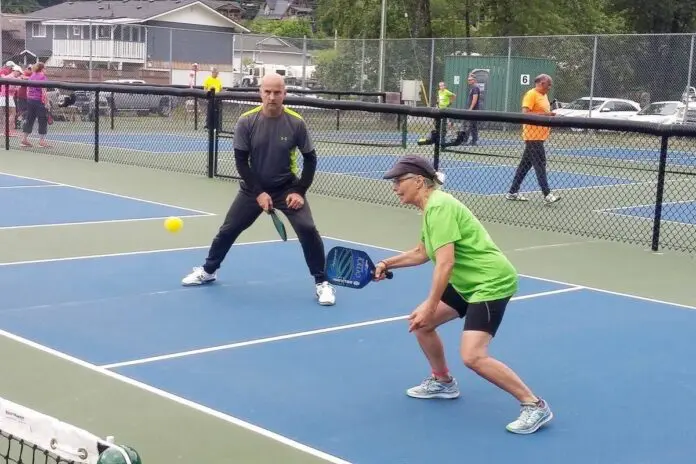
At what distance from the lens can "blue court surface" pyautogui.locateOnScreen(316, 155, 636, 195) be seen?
1612 centimetres

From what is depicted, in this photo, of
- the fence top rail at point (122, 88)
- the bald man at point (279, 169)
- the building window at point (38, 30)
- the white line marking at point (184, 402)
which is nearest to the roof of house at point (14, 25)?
the building window at point (38, 30)

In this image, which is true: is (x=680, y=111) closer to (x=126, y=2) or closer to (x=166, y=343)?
(x=166, y=343)

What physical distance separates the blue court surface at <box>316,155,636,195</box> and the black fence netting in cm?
2

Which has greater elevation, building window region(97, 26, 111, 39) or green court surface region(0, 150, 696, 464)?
building window region(97, 26, 111, 39)

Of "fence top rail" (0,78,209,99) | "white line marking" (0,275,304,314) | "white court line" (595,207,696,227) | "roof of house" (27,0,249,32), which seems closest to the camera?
"white line marking" (0,275,304,314)

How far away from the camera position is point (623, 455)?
199 inches

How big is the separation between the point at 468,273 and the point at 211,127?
11024mm

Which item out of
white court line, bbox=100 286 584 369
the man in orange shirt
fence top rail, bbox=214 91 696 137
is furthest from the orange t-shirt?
white court line, bbox=100 286 584 369

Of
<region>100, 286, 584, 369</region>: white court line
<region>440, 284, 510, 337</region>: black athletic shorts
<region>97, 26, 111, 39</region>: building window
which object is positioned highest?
<region>97, 26, 111, 39</region>: building window

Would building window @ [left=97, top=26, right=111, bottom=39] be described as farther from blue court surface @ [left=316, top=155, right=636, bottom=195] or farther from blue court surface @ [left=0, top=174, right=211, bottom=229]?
blue court surface @ [left=0, top=174, right=211, bottom=229]

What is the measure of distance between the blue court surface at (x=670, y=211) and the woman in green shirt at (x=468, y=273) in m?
8.23

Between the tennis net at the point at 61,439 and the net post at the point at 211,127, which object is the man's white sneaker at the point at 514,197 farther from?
the tennis net at the point at 61,439

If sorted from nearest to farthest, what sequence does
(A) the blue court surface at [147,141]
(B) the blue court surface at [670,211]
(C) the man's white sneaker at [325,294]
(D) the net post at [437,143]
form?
1. (C) the man's white sneaker at [325,294]
2. (D) the net post at [437,143]
3. (B) the blue court surface at [670,211]
4. (A) the blue court surface at [147,141]

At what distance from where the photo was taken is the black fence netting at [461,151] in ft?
40.8
